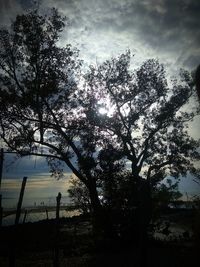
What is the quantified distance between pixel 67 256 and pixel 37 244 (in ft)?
23.6

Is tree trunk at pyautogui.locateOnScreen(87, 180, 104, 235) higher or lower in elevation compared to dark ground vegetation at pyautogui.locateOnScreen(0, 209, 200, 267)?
higher

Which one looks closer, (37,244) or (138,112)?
(37,244)

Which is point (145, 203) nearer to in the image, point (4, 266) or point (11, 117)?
point (4, 266)

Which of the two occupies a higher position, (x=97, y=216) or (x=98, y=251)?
(x=97, y=216)

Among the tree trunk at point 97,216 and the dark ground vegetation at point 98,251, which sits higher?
the tree trunk at point 97,216

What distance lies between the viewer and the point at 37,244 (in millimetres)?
25547

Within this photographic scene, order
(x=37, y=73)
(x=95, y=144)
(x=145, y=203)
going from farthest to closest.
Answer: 1. (x=95, y=144)
2. (x=37, y=73)
3. (x=145, y=203)

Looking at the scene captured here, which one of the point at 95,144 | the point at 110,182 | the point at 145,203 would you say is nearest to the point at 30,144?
the point at 95,144

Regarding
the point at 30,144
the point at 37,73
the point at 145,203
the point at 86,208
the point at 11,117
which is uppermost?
the point at 37,73

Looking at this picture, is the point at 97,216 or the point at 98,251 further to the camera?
the point at 97,216

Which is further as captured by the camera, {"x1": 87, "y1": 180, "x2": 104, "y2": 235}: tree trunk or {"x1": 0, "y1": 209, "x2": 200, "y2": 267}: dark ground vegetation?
{"x1": 87, "y1": 180, "x2": 104, "y2": 235}: tree trunk

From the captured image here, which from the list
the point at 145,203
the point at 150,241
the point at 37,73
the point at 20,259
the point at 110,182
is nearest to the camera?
the point at 145,203

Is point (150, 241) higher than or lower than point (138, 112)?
lower

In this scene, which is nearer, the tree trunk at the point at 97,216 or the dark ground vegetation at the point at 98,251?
the dark ground vegetation at the point at 98,251
